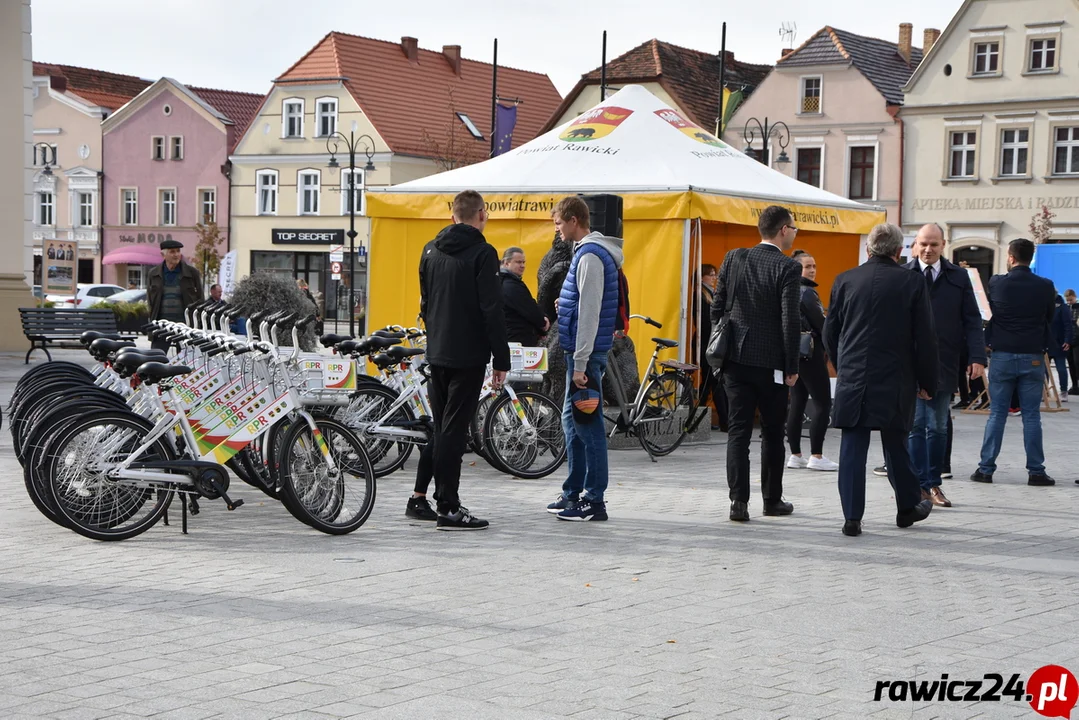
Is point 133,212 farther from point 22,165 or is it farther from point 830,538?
point 830,538

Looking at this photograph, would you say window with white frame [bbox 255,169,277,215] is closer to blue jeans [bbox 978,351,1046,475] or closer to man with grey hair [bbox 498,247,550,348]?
man with grey hair [bbox 498,247,550,348]

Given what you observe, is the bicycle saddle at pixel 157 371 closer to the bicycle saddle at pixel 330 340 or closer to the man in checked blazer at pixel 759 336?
the bicycle saddle at pixel 330 340

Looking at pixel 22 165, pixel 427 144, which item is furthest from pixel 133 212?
pixel 22 165

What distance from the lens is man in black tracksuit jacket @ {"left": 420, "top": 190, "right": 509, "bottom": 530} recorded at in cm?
868

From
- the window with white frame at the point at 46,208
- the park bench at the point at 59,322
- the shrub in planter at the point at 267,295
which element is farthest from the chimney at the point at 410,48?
the shrub in planter at the point at 267,295

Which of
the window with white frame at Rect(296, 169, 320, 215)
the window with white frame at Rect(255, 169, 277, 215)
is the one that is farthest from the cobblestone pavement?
the window with white frame at Rect(255, 169, 277, 215)

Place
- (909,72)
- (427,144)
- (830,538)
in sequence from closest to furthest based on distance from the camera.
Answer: (830,538)
(909,72)
(427,144)

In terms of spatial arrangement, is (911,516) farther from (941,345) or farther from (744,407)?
(941,345)

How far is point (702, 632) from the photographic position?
626cm

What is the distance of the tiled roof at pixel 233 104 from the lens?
6544cm

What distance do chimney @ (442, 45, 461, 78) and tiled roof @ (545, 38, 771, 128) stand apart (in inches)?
414

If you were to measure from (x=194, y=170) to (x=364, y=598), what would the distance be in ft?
194

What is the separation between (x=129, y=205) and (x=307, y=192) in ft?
32.5

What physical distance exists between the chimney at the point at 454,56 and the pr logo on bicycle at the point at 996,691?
201ft
